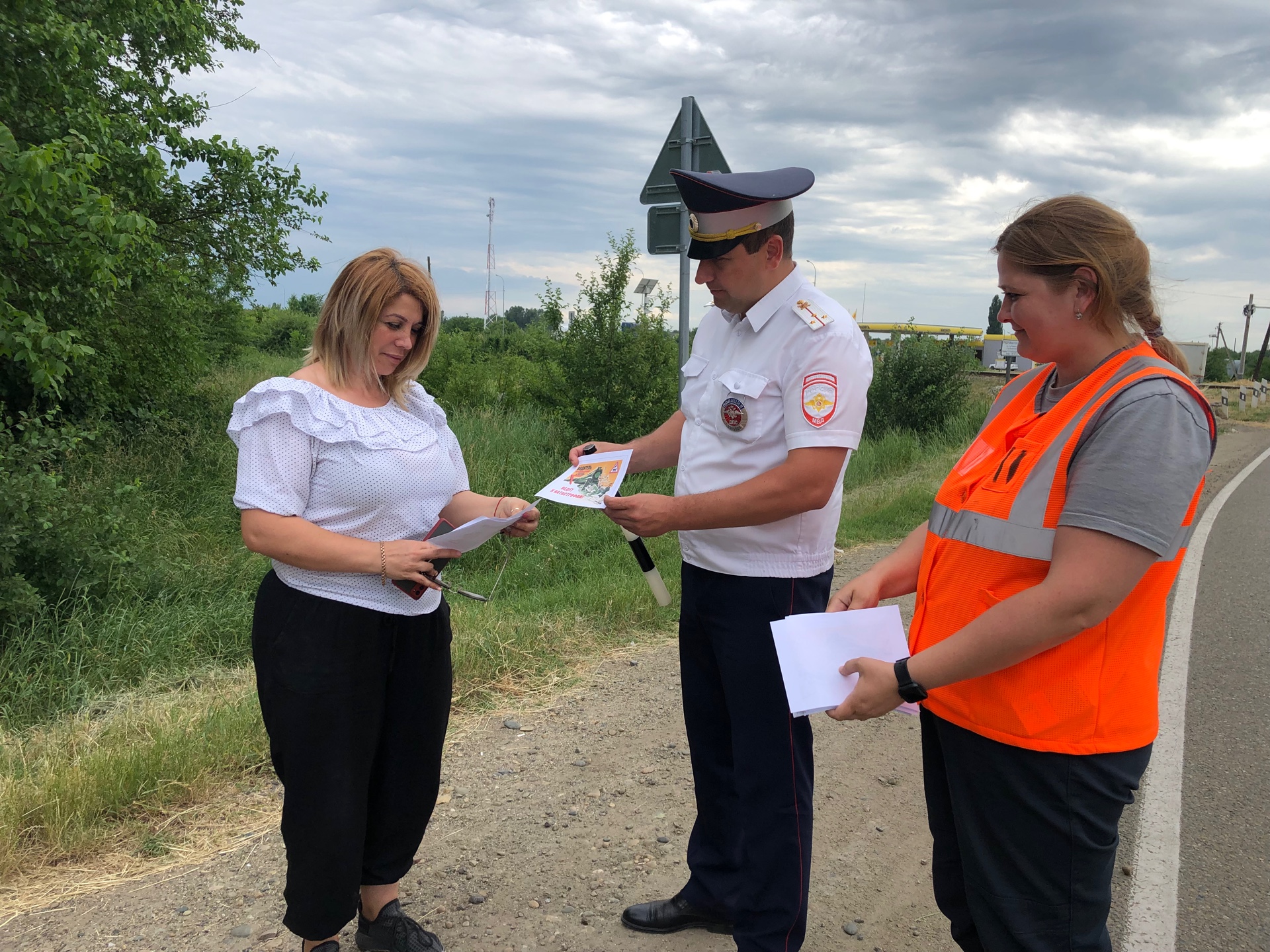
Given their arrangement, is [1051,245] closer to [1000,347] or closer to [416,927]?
[416,927]

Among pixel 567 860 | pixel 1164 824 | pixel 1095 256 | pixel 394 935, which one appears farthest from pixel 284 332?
pixel 1095 256

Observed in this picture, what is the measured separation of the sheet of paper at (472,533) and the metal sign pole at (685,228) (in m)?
4.47

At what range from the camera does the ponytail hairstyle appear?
1646 mm

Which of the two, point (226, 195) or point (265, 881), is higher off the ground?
point (226, 195)

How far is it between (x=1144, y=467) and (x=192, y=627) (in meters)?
6.12

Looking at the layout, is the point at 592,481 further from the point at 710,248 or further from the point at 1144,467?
the point at 1144,467

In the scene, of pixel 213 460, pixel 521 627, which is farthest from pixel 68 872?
pixel 213 460

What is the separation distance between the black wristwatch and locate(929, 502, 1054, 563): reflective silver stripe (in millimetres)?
284

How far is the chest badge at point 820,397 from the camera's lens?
236 cm

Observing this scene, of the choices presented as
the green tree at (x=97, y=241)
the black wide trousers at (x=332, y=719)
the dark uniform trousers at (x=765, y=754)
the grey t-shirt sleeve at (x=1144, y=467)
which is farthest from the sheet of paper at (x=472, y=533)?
the green tree at (x=97, y=241)

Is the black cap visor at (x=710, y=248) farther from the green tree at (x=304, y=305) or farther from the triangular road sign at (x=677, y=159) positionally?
the green tree at (x=304, y=305)

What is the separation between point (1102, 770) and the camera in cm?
170

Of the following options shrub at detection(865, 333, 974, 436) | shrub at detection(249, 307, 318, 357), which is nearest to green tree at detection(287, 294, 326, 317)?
shrub at detection(249, 307, 318, 357)

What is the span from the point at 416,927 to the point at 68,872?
1.33 m
